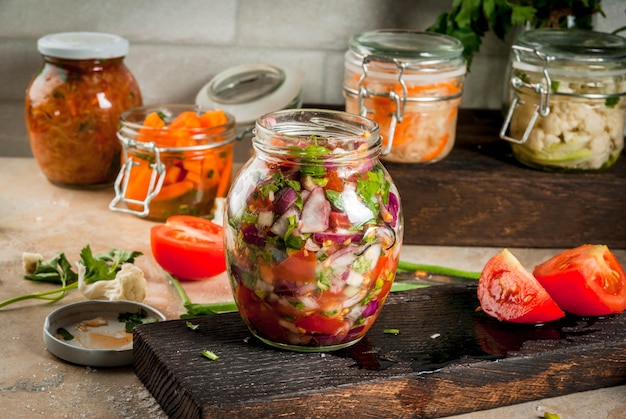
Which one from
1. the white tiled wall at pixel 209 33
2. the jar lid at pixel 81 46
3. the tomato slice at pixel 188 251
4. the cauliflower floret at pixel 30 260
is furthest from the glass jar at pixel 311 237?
the white tiled wall at pixel 209 33

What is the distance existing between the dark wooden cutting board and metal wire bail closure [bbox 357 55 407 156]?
0.41 meters

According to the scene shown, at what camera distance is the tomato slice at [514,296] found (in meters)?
1.07

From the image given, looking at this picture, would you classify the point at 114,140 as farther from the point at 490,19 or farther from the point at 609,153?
the point at 609,153

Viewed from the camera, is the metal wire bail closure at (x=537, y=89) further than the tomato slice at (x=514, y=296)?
Yes

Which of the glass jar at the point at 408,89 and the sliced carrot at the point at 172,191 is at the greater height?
the glass jar at the point at 408,89

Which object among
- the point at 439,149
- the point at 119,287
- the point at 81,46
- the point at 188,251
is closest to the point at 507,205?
the point at 439,149

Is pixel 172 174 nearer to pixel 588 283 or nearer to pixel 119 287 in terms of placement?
pixel 119 287

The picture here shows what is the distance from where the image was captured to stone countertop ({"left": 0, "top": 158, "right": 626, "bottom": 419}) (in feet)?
3.18

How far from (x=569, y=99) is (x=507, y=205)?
197 mm

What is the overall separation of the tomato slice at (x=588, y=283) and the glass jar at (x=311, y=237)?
0.24m

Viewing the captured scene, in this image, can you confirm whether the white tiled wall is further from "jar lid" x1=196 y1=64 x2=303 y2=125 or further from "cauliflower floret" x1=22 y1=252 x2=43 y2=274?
"cauliflower floret" x1=22 y1=252 x2=43 y2=274

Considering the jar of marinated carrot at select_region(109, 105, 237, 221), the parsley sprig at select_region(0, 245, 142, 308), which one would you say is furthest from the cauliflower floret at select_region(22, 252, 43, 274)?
the jar of marinated carrot at select_region(109, 105, 237, 221)

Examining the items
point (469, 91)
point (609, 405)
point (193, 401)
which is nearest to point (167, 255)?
point (193, 401)

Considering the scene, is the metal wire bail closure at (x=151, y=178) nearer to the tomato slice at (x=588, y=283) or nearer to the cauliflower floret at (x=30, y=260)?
the cauliflower floret at (x=30, y=260)
